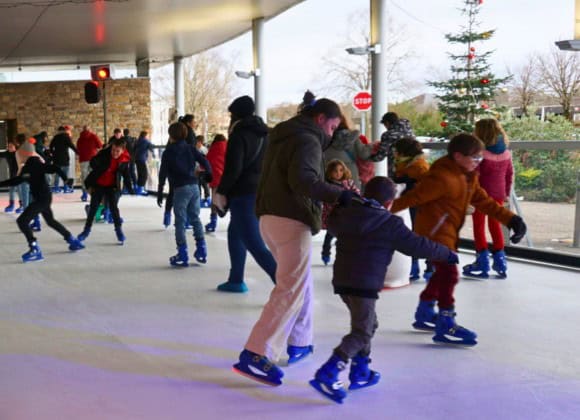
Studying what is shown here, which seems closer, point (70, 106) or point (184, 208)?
point (184, 208)

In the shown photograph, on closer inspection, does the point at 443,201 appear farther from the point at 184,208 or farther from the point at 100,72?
the point at 100,72

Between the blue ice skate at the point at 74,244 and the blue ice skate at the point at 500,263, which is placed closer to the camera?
the blue ice skate at the point at 500,263

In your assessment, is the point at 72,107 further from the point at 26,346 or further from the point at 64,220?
the point at 26,346

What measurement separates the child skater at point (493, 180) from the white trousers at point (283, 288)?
3226 mm

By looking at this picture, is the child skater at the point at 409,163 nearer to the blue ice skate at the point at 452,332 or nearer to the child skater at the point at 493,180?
the child skater at the point at 493,180

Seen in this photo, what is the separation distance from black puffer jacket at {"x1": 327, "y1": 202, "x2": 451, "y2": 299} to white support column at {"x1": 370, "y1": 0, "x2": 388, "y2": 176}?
7841 mm

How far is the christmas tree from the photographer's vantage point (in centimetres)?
2300

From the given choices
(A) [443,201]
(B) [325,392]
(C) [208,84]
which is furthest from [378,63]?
(C) [208,84]

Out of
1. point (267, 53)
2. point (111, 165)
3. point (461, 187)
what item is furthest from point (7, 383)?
point (267, 53)

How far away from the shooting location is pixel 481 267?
6590mm

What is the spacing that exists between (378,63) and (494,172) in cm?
565

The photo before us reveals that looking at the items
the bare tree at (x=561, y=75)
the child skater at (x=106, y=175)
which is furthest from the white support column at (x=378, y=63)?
the bare tree at (x=561, y=75)

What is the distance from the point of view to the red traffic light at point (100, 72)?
15.1 m

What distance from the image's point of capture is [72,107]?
75.7 ft
